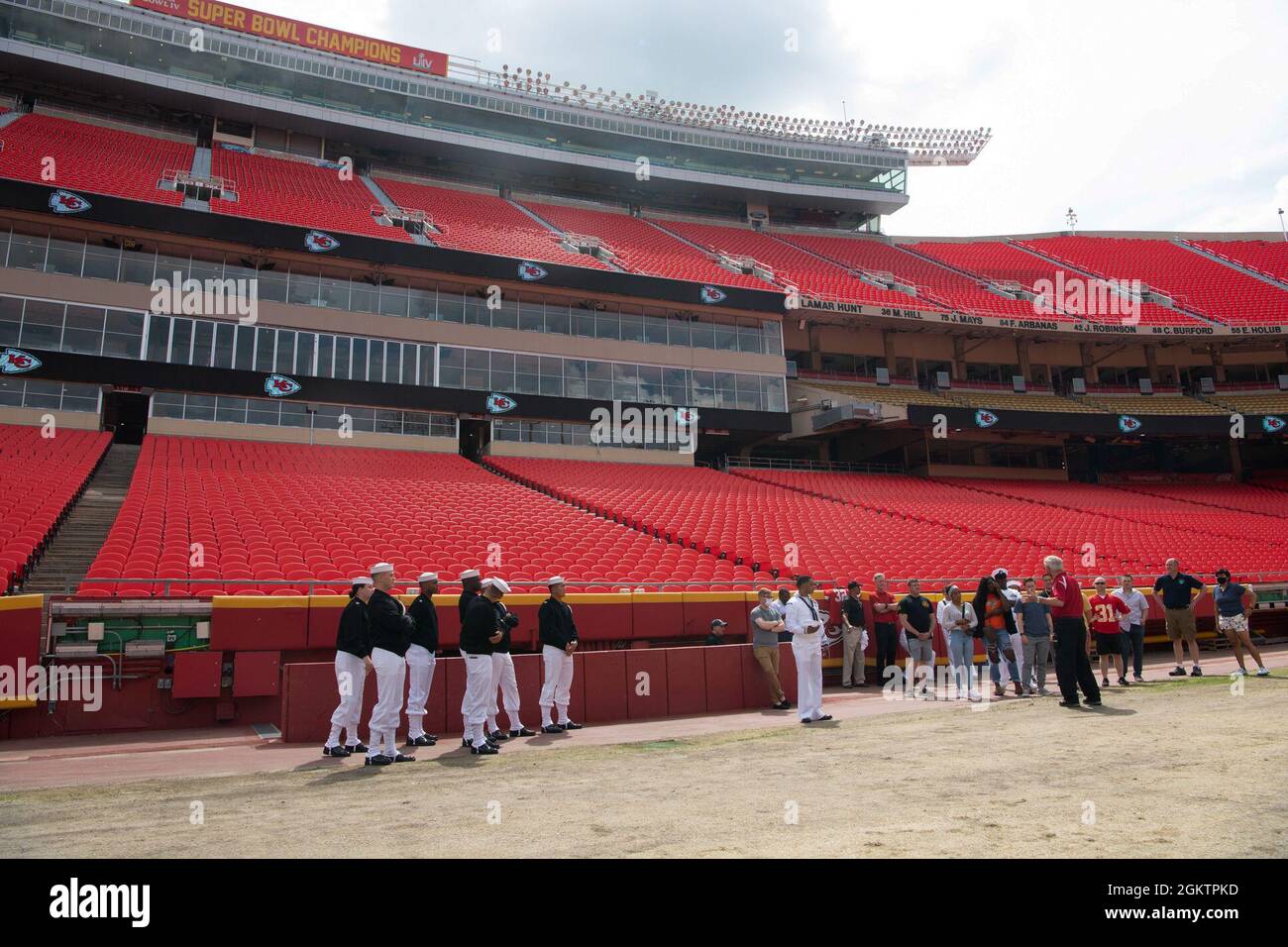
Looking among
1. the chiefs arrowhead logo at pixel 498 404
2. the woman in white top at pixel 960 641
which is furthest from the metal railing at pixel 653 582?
the chiefs arrowhead logo at pixel 498 404

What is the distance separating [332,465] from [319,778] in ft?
55.6

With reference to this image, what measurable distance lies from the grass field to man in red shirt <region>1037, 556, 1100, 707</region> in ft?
4.49

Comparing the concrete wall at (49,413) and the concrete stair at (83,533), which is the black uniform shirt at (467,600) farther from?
the concrete wall at (49,413)

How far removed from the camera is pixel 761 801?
190 inches

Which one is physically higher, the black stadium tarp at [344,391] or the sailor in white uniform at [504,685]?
the black stadium tarp at [344,391]

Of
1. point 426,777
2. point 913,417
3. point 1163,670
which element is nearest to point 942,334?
point 913,417

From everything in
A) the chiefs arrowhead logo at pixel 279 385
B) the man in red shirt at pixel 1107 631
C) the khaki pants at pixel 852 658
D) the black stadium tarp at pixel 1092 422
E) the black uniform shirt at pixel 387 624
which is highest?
the black stadium tarp at pixel 1092 422

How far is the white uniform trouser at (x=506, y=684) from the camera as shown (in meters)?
8.34

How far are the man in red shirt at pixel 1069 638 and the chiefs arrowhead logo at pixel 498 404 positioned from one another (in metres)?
20.3

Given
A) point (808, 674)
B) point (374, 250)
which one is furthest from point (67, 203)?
point (808, 674)

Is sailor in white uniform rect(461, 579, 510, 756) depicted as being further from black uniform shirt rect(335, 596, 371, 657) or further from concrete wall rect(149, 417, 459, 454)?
concrete wall rect(149, 417, 459, 454)

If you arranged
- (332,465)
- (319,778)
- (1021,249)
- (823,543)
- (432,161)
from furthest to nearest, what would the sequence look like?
1. (1021,249)
2. (432,161)
3. (332,465)
4. (823,543)
5. (319,778)
